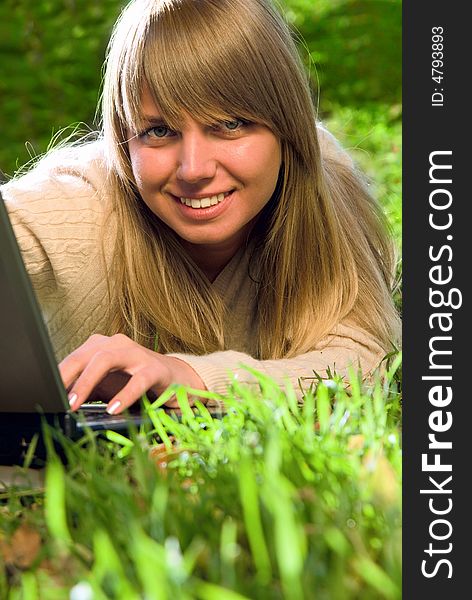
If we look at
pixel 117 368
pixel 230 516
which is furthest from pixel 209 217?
pixel 230 516

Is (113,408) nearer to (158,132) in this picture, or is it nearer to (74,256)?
(158,132)

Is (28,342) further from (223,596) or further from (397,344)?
(397,344)

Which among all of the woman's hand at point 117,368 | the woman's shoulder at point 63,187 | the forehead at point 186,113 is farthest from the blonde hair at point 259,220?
the woman's hand at point 117,368

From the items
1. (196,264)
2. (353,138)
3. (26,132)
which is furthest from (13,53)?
(196,264)

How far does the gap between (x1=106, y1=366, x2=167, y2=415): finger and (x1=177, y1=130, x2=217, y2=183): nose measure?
0.60 metres

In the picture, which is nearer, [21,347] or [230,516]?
[230,516]

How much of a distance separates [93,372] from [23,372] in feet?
1.04

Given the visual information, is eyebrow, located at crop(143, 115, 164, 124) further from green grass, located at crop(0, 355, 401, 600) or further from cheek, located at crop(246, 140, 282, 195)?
green grass, located at crop(0, 355, 401, 600)

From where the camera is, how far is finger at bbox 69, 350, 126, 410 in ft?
6.36

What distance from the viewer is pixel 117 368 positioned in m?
2.04

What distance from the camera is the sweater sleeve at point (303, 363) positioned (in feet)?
7.22

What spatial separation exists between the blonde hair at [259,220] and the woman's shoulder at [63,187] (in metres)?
0.11

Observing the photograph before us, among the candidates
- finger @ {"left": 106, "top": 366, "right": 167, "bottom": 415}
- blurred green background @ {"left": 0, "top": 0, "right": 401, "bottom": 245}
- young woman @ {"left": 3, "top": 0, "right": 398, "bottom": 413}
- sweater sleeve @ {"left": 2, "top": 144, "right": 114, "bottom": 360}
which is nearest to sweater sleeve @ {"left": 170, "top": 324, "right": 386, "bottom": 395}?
young woman @ {"left": 3, "top": 0, "right": 398, "bottom": 413}

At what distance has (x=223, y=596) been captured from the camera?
1001 mm
